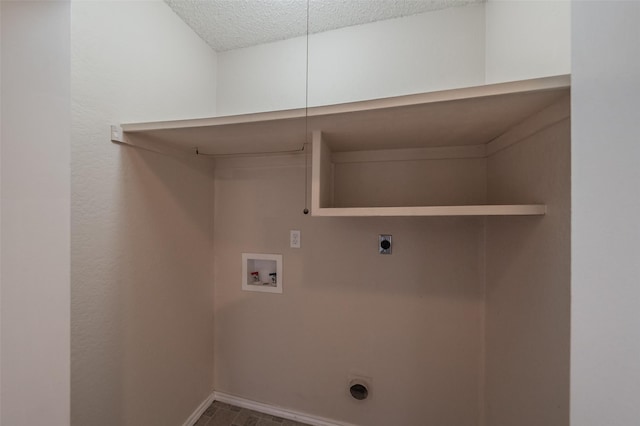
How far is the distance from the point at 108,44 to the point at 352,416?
7.87 ft

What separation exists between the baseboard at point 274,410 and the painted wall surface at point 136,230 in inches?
6.0

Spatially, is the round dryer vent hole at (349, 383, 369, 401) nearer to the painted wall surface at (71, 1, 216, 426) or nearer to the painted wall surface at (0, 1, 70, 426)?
the painted wall surface at (71, 1, 216, 426)

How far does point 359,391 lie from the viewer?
1.44 m

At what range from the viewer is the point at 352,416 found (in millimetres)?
1479

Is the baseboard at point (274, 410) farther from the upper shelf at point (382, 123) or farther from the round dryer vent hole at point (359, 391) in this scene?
the upper shelf at point (382, 123)

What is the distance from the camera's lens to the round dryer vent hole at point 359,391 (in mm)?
1428

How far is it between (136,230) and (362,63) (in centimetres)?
167

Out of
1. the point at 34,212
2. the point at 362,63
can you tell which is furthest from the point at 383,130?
the point at 34,212

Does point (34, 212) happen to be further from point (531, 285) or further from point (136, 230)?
point (531, 285)

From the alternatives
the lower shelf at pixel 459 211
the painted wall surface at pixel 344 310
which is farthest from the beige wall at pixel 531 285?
the painted wall surface at pixel 344 310

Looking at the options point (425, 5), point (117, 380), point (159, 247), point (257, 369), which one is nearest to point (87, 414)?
point (117, 380)

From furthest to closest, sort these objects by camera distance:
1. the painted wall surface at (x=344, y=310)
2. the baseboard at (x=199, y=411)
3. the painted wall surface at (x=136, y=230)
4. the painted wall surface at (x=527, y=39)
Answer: the baseboard at (x=199, y=411) < the painted wall surface at (x=344, y=310) < the painted wall surface at (x=136, y=230) < the painted wall surface at (x=527, y=39)

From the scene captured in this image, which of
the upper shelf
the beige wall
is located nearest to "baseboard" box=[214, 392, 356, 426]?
the beige wall
